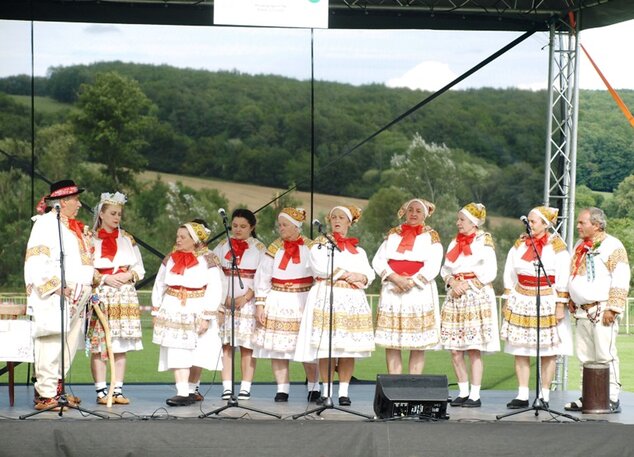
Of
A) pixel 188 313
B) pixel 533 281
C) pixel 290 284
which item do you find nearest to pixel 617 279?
pixel 533 281

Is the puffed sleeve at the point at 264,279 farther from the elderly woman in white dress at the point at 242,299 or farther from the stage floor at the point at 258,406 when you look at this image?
the stage floor at the point at 258,406

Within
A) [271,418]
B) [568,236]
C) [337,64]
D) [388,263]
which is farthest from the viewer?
[337,64]

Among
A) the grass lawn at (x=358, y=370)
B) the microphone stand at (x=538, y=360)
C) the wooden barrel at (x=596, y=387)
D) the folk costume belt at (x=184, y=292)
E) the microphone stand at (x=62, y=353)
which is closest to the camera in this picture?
the microphone stand at (x=62, y=353)

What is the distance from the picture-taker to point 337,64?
19234 mm

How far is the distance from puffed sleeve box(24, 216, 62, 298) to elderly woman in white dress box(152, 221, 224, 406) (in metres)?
0.77

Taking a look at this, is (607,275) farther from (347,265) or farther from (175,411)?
(175,411)

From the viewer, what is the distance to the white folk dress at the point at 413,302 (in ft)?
27.8

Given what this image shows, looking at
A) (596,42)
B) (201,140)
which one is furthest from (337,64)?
(596,42)

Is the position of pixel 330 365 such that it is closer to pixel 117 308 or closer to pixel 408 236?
pixel 408 236

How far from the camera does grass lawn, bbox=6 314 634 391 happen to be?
12.1 meters

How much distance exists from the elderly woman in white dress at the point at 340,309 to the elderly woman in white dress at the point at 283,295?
0.14 meters

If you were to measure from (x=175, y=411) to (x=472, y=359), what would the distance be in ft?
6.62

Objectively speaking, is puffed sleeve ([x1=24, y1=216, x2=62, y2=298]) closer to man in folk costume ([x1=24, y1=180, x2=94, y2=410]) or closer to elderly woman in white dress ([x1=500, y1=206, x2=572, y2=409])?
man in folk costume ([x1=24, y1=180, x2=94, y2=410])

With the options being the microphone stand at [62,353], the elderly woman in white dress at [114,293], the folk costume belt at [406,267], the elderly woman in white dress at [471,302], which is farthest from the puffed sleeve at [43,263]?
the elderly woman in white dress at [471,302]
